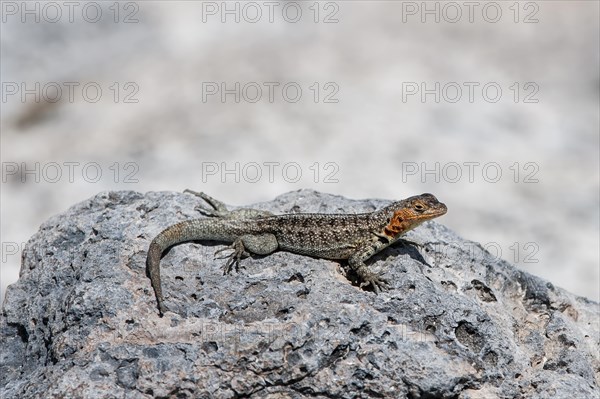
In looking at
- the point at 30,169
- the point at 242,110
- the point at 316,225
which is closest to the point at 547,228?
the point at 242,110

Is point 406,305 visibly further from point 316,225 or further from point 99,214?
point 99,214

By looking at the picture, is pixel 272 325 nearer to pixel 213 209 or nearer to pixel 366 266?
pixel 366 266

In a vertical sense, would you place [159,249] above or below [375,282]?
above

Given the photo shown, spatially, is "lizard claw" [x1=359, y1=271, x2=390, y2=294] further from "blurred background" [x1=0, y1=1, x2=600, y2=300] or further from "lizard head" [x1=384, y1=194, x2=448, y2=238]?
"blurred background" [x1=0, y1=1, x2=600, y2=300]

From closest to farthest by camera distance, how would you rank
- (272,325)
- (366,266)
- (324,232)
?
(272,325), (366,266), (324,232)

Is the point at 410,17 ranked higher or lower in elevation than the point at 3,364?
higher

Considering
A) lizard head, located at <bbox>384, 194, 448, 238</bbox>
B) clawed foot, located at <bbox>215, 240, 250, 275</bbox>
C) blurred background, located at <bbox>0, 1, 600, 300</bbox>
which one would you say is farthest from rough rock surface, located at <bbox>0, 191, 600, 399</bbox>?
blurred background, located at <bbox>0, 1, 600, 300</bbox>

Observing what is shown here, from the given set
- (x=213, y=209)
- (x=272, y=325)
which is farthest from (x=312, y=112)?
(x=272, y=325)

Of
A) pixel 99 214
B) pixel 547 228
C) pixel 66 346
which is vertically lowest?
pixel 547 228
